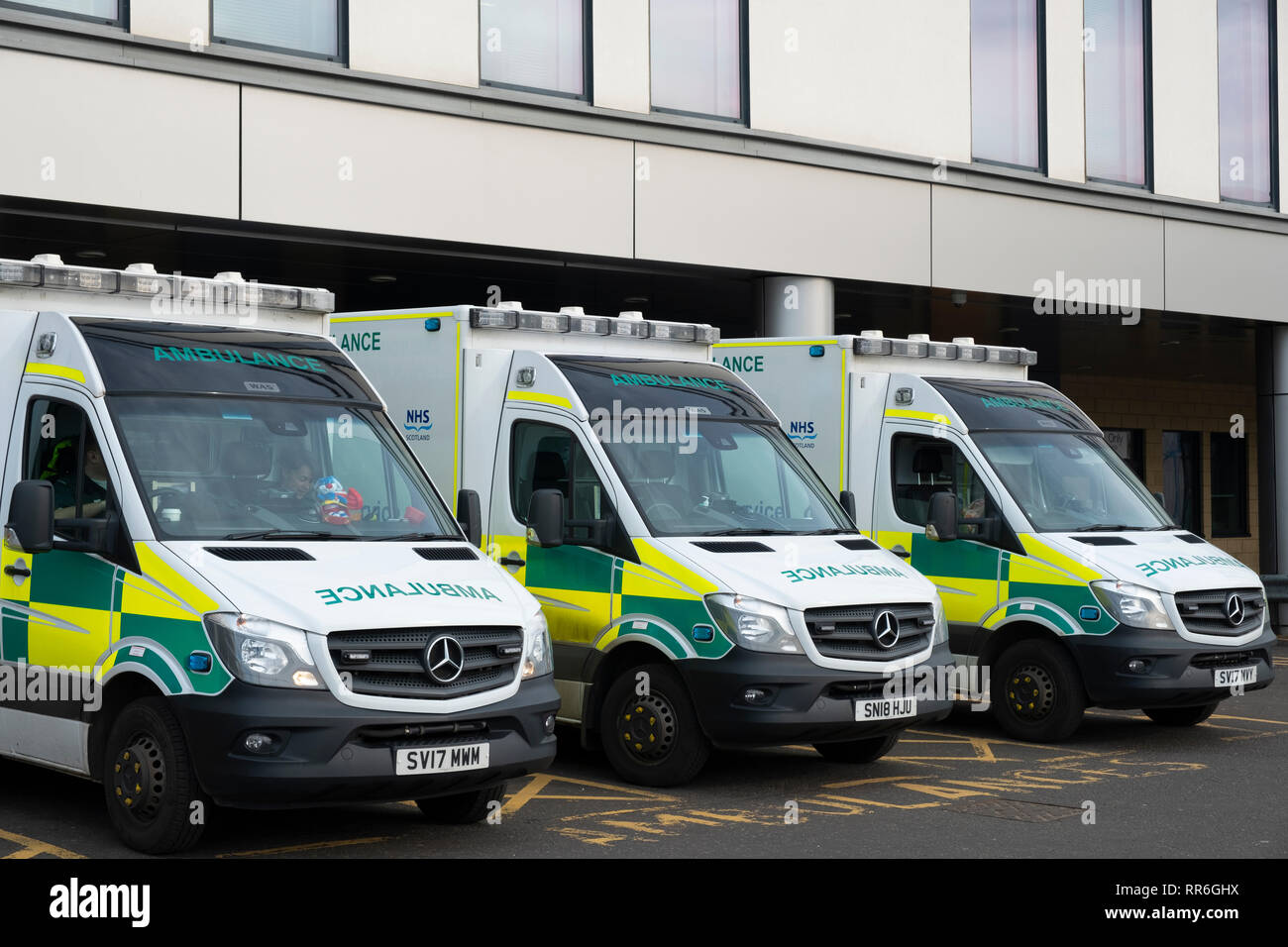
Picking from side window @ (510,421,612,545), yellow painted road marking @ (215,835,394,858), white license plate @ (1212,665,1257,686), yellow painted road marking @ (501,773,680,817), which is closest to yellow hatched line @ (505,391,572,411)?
side window @ (510,421,612,545)

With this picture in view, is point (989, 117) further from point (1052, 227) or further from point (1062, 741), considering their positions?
point (1062, 741)

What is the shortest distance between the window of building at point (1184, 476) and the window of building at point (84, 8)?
21867mm

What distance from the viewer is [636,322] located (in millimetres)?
11086

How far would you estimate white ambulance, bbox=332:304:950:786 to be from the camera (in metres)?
9.31

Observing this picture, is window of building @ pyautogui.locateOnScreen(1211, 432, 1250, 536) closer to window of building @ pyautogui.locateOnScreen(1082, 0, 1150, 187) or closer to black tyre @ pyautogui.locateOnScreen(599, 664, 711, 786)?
window of building @ pyautogui.locateOnScreen(1082, 0, 1150, 187)

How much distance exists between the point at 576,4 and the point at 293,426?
7.66 metres

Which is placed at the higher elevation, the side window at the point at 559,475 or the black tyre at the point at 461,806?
the side window at the point at 559,475

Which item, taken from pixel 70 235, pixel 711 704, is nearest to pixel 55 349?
pixel 711 704

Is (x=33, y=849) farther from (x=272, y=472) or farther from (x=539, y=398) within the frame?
(x=539, y=398)

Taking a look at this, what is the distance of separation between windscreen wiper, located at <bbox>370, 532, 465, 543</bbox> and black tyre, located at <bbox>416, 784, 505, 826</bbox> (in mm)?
1257

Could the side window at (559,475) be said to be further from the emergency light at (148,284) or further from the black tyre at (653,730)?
the emergency light at (148,284)

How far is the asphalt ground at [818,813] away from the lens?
26.5ft

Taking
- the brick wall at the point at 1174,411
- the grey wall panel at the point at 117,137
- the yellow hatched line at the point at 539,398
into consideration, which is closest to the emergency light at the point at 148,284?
the yellow hatched line at the point at 539,398
